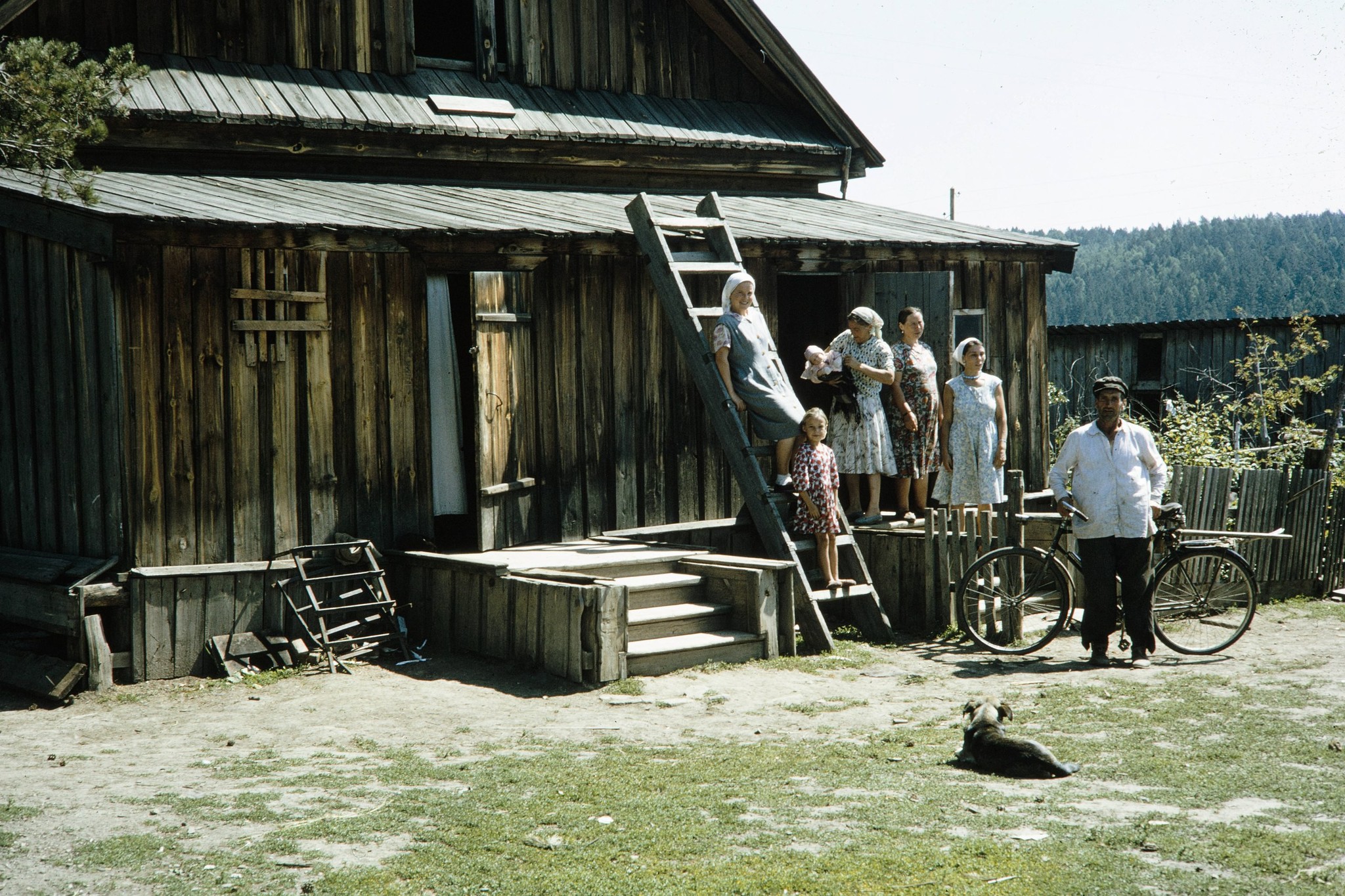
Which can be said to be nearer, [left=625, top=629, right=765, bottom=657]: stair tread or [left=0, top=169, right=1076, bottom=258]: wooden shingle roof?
[left=625, top=629, right=765, bottom=657]: stair tread

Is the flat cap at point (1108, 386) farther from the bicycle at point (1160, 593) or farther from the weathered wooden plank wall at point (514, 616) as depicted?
the weathered wooden plank wall at point (514, 616)

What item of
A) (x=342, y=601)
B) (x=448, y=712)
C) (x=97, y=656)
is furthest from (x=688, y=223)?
(x=97, y=656)

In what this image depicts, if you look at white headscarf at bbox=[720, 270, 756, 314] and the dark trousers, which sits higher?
white headscarf at bbox=[720, 270, 756, 314]

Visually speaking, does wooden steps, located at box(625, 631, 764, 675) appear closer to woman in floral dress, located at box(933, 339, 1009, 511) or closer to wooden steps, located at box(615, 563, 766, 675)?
wooden steps, located at box(615, 563, 766, 675)

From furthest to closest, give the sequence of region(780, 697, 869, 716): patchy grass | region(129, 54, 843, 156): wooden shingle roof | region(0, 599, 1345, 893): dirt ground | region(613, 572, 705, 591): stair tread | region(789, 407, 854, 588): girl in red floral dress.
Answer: region(129, 54, 843, 156): wooden shingle roof < region(789, 407, 854, 588): girl in red floral dress < region(613, 572, 705, 591): stair tread < region(780, 697, 869, 716): patchy grass < region(0, 599, 1345, 893): dirt ground

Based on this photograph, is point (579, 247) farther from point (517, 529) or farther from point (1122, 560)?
point (1122, 560)

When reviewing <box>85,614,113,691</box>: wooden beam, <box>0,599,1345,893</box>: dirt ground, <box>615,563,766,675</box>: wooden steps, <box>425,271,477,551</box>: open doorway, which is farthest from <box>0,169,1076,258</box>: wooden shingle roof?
<box>0,599,1345,893</box>: dirt ground

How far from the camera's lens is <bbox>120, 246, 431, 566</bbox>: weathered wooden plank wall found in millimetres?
8695

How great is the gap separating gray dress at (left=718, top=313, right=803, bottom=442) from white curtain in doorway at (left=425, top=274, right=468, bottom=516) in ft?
7.23

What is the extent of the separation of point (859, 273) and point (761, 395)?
2.55 meters

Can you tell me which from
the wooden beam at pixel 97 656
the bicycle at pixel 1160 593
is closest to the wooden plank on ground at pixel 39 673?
the wooden beam at pixel 97 656

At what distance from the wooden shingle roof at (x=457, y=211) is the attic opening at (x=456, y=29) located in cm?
181

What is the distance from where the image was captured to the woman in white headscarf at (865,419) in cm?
1007

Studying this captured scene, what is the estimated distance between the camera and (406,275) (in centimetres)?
987
